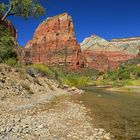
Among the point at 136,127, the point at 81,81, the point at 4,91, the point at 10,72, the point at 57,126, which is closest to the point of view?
the point at 57,126

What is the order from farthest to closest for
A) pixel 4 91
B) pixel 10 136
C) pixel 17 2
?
pixel 17 2 < pixel 4 91 < pixel 10 136

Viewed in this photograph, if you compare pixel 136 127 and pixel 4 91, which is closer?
pixel 136 127

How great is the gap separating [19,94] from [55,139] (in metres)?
17.3

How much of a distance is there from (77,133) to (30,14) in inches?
939

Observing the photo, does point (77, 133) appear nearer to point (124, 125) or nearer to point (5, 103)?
point (124, 125)

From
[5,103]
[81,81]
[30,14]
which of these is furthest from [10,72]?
[81,81]

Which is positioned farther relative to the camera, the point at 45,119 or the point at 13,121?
the point at 45,119

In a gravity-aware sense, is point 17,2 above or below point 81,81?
above

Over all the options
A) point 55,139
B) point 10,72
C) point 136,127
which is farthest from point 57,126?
point 10,72

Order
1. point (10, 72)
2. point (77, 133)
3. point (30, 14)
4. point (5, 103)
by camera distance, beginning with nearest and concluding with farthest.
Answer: point (77, 133), point (5, 103), point (30, 14), point (10, 72)

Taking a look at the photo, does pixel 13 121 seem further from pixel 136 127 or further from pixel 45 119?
pixel 136 127

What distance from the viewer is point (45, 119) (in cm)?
1831

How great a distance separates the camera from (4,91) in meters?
27.8

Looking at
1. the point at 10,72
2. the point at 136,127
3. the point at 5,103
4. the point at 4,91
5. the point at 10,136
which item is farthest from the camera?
the point at 10,72
